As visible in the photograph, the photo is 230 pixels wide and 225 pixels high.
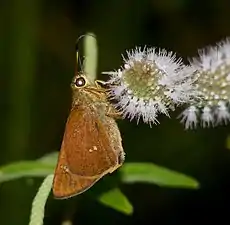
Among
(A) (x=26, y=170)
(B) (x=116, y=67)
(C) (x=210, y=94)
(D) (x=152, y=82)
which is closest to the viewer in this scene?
(D) (x=152, y=82)

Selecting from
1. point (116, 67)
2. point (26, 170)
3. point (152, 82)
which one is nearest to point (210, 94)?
point (152, 82)

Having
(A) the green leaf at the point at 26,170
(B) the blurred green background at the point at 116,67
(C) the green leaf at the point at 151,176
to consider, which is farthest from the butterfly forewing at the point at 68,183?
(B) the blurred green background at the point at 116,67

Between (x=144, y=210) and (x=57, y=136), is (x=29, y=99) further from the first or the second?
(x=144, y=210)

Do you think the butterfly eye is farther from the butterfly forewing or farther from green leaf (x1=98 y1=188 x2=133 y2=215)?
green leaf (x1=98 y1=188 x2=133 y2=215)

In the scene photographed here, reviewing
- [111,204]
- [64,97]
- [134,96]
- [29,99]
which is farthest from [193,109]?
[64,97]

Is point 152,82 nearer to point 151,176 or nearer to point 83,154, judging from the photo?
point 83,154
